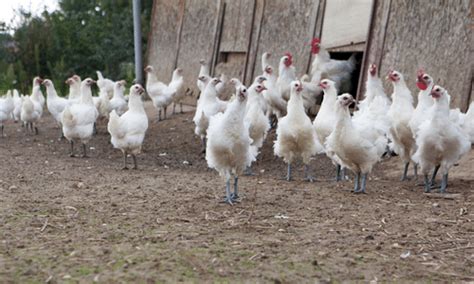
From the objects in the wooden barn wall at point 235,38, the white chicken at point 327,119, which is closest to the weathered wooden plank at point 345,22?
the wooden barn wall at point 235,38

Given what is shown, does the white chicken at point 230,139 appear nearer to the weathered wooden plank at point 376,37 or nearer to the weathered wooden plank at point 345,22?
the weathered wooden plank at point 376,37

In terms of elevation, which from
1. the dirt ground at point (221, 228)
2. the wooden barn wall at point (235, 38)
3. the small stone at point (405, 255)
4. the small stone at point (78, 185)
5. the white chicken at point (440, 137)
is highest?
the wooden barn wall at point (235, 38)

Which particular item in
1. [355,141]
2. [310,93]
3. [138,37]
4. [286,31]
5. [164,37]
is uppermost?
[286,31]

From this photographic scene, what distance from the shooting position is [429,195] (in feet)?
23.4

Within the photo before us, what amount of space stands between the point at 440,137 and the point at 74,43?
66.7ft

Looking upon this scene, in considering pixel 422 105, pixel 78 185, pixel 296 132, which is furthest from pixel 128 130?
pixel 422 105

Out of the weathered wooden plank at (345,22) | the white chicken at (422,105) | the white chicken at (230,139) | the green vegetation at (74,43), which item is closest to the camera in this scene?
the white chicken at (230,139)

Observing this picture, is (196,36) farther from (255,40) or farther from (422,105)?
(422,105)

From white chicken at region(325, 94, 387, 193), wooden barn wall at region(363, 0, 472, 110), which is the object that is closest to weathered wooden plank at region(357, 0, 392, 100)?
wooden barn wall at region(363, 0, 472, 110)

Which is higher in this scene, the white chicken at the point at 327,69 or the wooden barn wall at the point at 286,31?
the wooden barn wall at the point at 286,31

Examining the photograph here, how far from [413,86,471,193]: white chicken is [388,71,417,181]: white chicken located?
718 mm

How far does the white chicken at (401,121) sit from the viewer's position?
805cm

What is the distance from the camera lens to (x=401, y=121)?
8.07 metres

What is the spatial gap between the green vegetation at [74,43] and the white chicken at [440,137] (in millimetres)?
17677
